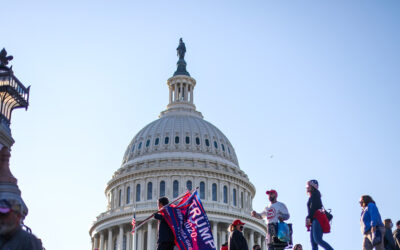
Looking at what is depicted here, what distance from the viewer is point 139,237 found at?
3391 inches

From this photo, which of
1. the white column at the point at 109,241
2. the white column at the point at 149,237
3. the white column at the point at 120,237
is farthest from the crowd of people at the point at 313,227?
the white column at the point at 109,241

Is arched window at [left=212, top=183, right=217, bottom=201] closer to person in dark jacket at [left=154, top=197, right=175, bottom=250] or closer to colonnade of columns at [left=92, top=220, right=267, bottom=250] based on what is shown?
colonnade of columns at [left=92, top=220, right=267, bottom=250]

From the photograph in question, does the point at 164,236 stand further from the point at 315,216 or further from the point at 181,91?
the point at 181,91

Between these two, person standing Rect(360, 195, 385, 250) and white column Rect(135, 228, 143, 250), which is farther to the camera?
white column Rect(135, 228, 143, 250)

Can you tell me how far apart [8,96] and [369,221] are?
1848cm

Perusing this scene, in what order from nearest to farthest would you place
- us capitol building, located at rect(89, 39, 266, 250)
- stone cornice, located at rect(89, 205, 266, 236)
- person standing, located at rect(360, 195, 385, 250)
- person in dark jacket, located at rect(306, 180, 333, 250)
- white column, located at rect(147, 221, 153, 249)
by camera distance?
1. person standing, located at rect(360, 195, 385, 250)
2. person in dark jacket, located at rect(306, 180, 333, 250)
3. white column, located at rect(147, 221, 153, 249)
4. stone cornice, located at rect(89, 205, 266, 236)
5. us capitol building, located at rect(89, 39, 266, 250)

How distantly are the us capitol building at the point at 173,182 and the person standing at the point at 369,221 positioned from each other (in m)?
70.0

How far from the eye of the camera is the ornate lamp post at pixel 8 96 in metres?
27.9

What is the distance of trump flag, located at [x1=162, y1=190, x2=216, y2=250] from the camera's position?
1638cm

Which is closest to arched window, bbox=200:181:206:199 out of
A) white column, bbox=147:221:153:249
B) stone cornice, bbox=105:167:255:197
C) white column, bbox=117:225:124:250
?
stone cornice, bbox=105:167:255:197

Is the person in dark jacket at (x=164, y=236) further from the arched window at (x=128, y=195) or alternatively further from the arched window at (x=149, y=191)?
the arched window at (x=128, y=195)

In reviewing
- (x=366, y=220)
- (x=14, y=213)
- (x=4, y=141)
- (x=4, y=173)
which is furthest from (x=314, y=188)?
(x=4, y=141)

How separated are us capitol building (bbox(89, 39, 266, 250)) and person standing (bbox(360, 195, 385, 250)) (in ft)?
230

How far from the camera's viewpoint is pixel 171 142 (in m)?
95.2
